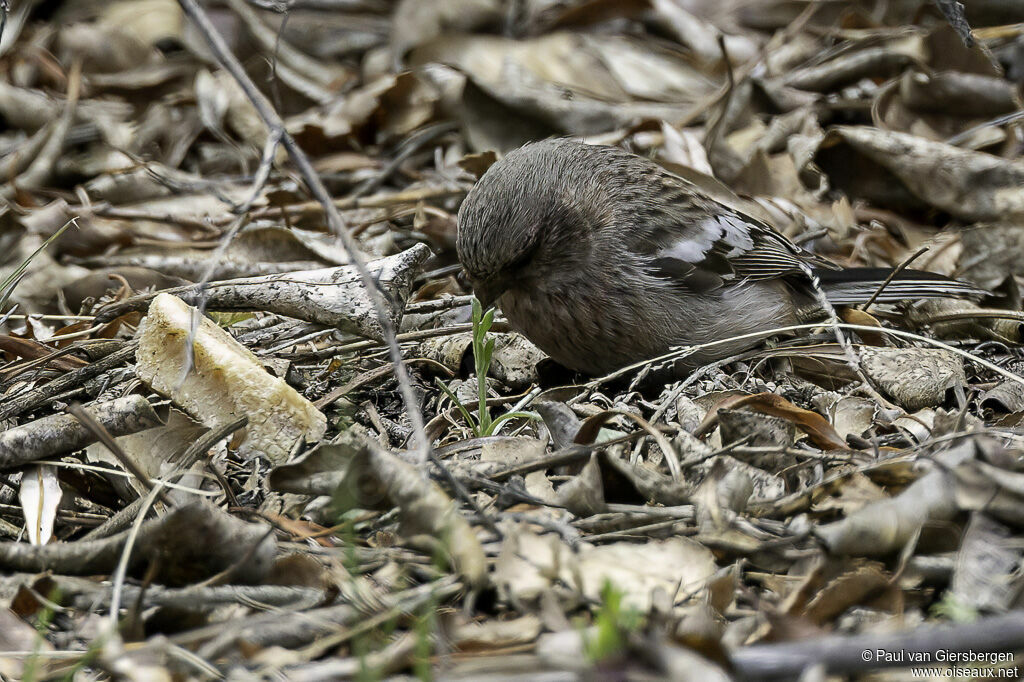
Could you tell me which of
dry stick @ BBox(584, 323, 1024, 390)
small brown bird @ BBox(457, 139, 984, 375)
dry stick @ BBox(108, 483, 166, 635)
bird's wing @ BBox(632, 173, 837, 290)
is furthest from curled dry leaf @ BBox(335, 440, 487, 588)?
bird's wing @ BBox(632, 173, 837, 290)

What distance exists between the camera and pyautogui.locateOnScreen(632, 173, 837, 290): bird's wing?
428 centimetres

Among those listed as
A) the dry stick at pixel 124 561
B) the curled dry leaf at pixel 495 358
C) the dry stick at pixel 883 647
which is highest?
the dry stick at pixel 883 647

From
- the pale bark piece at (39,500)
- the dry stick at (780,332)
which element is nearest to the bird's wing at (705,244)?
the dry stick at (780,332)

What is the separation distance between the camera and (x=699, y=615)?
2.06 metres

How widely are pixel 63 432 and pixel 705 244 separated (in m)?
2.70

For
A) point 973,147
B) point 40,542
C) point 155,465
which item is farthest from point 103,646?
point 973,147

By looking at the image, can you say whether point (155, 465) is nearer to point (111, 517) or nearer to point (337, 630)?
point (111, 517)

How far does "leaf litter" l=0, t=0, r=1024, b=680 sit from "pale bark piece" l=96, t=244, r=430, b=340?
0.01 meters

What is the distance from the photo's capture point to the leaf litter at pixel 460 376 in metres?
2.23

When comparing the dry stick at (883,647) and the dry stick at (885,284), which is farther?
the dry stick at (885,284)

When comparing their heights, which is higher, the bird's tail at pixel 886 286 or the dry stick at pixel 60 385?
the dry stick at pixel 60 385

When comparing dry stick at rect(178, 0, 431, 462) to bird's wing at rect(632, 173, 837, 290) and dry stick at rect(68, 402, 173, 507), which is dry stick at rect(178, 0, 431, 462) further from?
bird's wing at rect(632, 173, 837, 290)

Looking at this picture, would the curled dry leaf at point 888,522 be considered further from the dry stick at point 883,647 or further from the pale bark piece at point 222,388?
the pale bark piece at point 222,388

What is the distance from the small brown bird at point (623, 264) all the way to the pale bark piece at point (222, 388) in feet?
3.18
